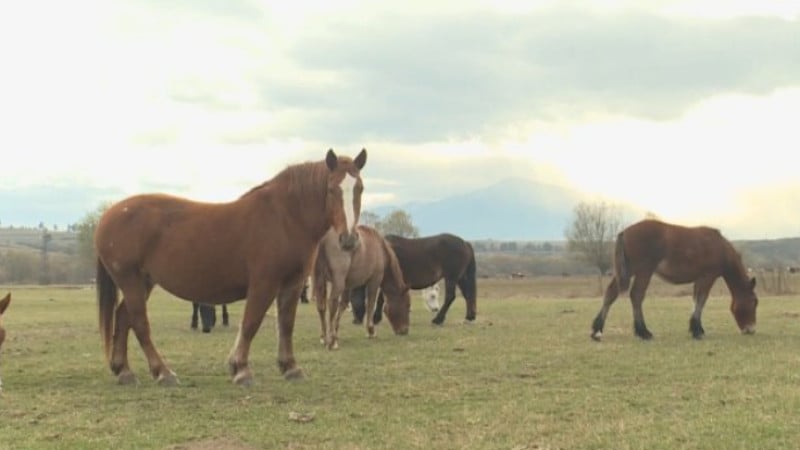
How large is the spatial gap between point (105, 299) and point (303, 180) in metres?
3.17

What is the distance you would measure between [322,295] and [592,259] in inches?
2664

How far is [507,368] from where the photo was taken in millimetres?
10211

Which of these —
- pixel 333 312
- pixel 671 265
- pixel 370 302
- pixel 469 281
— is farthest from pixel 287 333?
pixel 469 281

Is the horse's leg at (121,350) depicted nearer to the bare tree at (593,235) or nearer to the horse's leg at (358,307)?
the horse's leg at (358,307)

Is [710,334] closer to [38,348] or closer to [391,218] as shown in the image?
[38,348]

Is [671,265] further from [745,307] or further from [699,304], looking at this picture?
[745,307]

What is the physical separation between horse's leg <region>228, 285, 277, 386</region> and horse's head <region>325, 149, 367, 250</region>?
120 centimetres

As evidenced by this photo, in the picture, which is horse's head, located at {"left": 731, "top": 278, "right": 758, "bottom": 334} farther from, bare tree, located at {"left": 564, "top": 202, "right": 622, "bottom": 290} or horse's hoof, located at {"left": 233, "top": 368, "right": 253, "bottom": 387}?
bare tree, located at {"left": 564, "top": 202, "right": 622, "bottom": 290}

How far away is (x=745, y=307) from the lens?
15.0 m

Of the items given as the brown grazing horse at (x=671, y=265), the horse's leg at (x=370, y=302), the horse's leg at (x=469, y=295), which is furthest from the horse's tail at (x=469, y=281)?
the brown grazing horse at (x=671, y=265)

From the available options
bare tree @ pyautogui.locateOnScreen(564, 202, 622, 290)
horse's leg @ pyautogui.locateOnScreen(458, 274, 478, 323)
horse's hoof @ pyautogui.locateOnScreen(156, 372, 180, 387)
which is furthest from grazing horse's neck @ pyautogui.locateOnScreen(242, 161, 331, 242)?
bare tree @ pyautogui.locateOnScreen(564, 202, 622, 290)

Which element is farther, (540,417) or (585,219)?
(585,219)

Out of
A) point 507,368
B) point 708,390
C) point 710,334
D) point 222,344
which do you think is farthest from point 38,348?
point 710,334

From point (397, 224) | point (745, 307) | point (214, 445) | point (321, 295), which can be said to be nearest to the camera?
point (214, 445)
